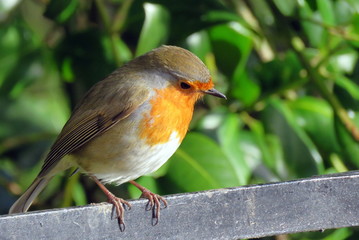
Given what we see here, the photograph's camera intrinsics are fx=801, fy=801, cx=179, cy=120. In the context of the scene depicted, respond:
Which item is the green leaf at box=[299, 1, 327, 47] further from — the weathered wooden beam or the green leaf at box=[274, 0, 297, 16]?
the weathered wooden beam

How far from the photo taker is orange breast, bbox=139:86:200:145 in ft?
10.8

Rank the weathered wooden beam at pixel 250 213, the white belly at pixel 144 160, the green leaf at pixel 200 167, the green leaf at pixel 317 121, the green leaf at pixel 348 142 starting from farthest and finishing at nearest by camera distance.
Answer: the green leaf at pixel 317 121 → the green leaf at pixel 348 142 → the green leaf at pixel 200 167 → the white belly at pixel 144 160 → the weathered wooden beam at pixel 250 213

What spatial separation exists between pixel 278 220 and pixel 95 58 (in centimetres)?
164

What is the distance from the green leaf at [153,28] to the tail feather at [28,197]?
731mm

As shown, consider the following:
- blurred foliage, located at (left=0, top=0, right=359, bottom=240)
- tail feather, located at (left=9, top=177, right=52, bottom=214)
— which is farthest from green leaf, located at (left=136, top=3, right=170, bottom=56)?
tail feather, located at (left=9, top=177, right=52, bottom=214)

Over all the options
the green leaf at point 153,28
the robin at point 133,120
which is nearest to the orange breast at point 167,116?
the robin at point 133,120

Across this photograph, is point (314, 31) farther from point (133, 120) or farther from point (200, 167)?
point (133, 120)

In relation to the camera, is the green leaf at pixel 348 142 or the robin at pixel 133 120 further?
the green leaf at pixel 348 142

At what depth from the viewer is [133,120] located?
331 cm

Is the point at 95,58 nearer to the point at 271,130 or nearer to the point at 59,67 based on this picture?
the point at 59,67

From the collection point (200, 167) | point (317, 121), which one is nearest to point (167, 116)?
point (200, 167)

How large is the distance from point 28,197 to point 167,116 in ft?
2.43

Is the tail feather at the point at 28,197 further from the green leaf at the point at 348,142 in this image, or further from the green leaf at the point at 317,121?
the green leaf at the point at 348,142

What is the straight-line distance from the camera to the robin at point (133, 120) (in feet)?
10.8
